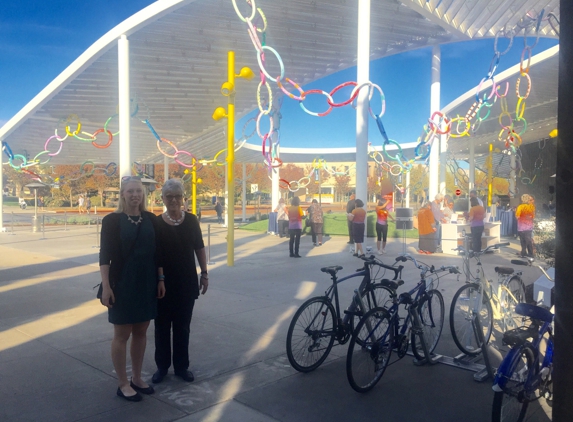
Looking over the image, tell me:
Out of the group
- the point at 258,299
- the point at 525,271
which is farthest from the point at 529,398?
the point at 525,271

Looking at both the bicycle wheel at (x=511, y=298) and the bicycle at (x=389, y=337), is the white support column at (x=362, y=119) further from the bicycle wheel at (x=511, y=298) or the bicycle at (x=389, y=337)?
the bicycle at (x=389, y=337)

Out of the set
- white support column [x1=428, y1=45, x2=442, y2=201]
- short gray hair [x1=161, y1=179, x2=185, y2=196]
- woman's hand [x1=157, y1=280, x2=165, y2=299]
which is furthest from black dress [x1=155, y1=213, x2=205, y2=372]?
white support column [x1=428, y1=45, x2=442, y2=201]

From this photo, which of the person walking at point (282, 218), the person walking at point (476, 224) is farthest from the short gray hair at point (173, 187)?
the person walking at point (282, 218)

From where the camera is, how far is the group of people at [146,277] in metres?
4.06

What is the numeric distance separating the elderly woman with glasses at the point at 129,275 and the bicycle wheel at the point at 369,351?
5.83ft

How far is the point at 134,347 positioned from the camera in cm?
432

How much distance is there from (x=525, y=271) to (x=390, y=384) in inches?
294

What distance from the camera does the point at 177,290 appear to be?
4.58m

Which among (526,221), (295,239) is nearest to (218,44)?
(295,239)

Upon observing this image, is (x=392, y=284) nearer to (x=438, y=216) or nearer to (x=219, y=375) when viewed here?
(x=219, y=375)

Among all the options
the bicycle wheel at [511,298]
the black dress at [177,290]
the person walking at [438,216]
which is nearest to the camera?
the black dress at [177,290]

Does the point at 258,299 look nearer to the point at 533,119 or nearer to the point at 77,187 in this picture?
the point at 533,119

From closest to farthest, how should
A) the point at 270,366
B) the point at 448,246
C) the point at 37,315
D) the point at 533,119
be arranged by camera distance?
the point at 270,366 < the point at 37,315 < the point at 448,246 < the point at 533,119

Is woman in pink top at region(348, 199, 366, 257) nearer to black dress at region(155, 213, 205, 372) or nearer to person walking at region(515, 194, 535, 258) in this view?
person walking at region(515, 194, 535, 258)
